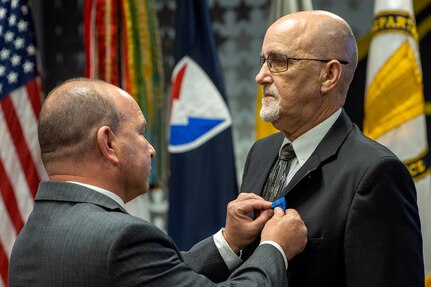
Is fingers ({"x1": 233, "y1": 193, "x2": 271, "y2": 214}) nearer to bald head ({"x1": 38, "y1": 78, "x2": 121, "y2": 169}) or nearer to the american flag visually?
bald head ({"x1": 38, "y1": 78, "x2": 121, "y2": 169})

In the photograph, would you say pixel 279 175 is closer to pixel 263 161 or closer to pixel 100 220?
pixel 263 161

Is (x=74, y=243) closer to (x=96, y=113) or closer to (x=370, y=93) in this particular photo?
(x=96, y=113)

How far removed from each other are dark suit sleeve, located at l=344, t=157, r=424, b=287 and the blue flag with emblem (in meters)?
2.04

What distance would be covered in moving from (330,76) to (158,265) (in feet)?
2.44

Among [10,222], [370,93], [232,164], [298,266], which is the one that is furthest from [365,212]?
[10,222]

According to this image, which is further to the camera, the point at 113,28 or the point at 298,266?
the point at 113,28

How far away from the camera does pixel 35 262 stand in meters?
1.92

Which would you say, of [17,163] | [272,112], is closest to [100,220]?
[272,112]

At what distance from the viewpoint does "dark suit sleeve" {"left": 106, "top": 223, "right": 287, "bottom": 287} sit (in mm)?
1848

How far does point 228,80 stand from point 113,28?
83cm

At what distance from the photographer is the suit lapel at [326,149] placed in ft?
7.02

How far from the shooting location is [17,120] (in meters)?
4.09

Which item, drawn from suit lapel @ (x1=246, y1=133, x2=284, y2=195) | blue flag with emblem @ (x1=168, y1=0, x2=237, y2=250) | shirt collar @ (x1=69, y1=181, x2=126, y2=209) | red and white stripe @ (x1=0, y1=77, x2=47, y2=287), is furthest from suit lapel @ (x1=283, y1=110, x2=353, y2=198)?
A: red and white stripe @ (x1=0, y1=77, x2=47, y2=287)

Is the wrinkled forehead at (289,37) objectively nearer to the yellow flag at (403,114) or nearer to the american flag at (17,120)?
the yellow flag at (403,114)
